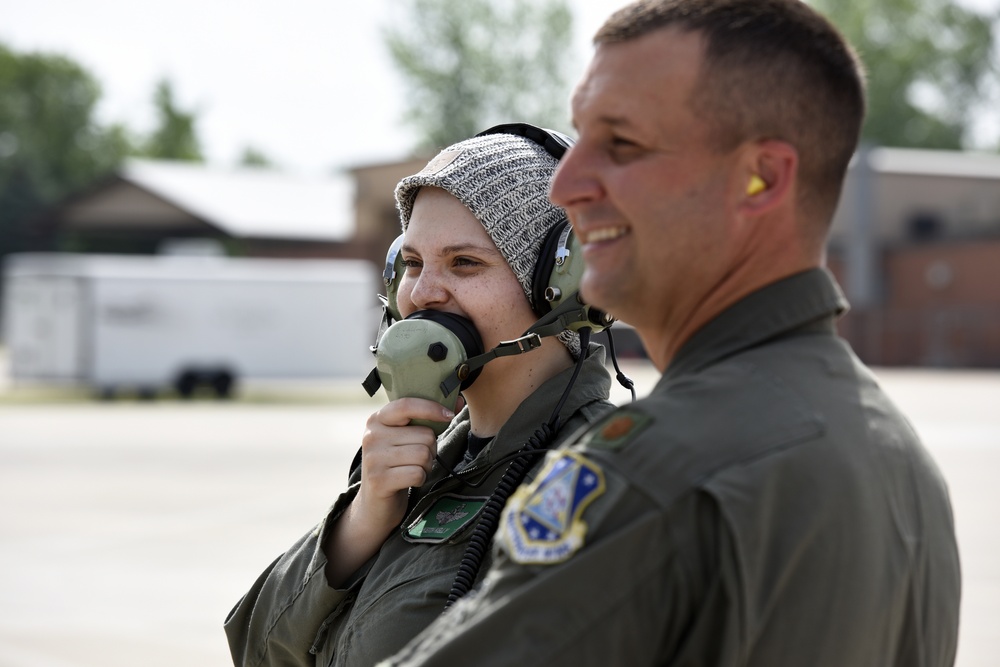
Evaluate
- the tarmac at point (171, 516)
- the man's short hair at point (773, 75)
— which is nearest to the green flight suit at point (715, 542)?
the man's short hair at point (773, 75)

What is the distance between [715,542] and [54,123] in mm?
96194

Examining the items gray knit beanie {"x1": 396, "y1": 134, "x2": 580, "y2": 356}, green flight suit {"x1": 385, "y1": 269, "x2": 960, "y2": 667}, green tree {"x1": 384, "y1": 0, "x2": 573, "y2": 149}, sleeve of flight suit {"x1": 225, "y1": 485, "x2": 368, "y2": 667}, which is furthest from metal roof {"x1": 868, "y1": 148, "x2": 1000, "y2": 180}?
green flight suit {"x1": 385, "y1": 269, "x2": 960, "y2": 667}

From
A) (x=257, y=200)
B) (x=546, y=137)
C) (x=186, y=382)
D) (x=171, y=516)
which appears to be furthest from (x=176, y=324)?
(x=257, y=200)

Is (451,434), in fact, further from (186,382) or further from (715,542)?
(186,382)

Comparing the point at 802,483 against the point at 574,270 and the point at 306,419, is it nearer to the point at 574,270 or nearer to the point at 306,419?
the point at 574,270

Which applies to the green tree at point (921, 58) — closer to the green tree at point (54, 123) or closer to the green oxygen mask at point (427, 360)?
the green tree at point (54, 123)

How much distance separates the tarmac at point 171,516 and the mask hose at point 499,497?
4.82 metres

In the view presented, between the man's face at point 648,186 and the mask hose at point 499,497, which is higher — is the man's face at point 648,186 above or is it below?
above

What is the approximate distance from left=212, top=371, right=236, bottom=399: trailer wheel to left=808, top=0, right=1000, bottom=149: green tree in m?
54.0

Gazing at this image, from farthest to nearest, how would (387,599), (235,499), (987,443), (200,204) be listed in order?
(200,204)
(987,443)
(235,499)
(387,599)

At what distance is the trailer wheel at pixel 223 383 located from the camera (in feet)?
88.3

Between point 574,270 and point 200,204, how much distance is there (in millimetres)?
53661

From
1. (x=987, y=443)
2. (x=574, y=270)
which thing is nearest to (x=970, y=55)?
(x=987, y=443)

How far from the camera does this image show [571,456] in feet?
4.79
